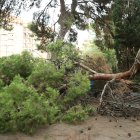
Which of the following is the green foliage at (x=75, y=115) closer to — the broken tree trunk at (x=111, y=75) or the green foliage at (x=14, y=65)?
the green foliage at (x=14, y=65)

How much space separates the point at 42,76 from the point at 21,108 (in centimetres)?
92

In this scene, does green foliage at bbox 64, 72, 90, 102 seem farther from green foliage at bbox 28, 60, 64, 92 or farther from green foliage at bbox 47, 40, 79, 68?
green foliage at bbox 47, 40, 79, 68

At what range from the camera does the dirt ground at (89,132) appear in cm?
487

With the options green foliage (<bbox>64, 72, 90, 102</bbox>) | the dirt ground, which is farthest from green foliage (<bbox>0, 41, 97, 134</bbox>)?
the dirt ground

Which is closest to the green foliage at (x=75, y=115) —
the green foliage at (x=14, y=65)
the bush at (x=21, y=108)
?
the bush at (x=21, y=108)

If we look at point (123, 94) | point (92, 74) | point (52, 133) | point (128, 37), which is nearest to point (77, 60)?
point (92, 74)

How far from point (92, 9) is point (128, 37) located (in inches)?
194

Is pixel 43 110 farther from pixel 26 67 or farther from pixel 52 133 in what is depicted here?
pixel 26 67

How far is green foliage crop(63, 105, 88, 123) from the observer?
5.20 m

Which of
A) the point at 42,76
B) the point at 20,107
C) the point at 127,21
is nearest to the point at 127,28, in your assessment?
the point at 127,21

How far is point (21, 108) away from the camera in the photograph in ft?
15.0

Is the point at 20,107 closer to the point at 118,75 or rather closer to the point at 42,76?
the point at 42,76

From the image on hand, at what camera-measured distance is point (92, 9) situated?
1552 cm

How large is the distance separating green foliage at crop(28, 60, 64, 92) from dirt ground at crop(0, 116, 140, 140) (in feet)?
2.16
